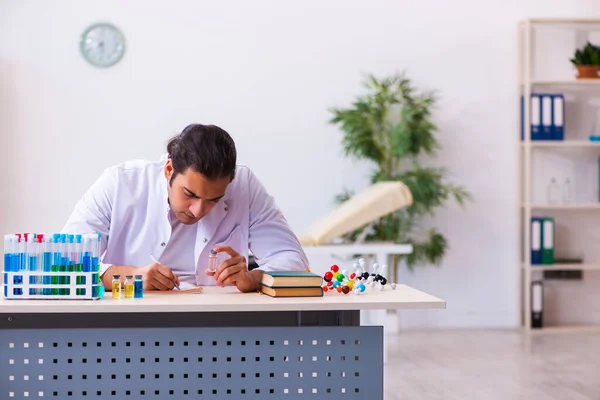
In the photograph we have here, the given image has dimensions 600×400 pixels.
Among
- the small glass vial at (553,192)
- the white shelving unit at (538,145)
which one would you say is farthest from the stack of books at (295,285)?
the small glass vial at (553,192)

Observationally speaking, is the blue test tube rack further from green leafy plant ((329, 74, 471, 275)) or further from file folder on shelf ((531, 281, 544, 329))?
file folder on shelf ((531, 281, 544, 329))

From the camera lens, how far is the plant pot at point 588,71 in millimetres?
5969

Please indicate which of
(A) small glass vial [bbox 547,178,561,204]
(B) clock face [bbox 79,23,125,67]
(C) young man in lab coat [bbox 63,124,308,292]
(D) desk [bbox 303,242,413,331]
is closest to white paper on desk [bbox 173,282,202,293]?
(C) young man in lab coat [bbox 63,124,308,292]

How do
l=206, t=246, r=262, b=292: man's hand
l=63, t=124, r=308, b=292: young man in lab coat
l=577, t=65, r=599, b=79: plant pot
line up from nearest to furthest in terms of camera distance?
l=206, t=246, r=262, b=292: man's hand
l=63, t=124, r=308, b=292: young man in lab coat
l=577, t=65, r=599, b=79: plant pot

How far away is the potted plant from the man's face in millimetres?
4130

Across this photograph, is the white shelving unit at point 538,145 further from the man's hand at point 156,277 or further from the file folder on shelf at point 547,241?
the man's hand at point 156,277

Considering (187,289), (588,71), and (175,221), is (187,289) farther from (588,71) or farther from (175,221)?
(588,71)

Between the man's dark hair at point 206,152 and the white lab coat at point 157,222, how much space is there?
30 cm

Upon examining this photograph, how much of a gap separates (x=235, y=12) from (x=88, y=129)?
1318mm

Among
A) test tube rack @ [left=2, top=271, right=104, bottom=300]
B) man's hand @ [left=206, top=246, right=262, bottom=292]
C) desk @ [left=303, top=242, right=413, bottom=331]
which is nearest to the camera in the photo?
test tube rack @ [left=2, top=271, right=104, bottom=300]

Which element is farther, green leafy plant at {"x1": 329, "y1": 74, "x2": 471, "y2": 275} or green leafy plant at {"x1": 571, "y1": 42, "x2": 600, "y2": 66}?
green leafy plant at {"x1": 571, "y1": 42, "x2": 600, "y2": 66}

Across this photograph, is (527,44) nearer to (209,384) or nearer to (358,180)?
(358,180)

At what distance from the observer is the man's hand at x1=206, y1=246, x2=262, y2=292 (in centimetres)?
245

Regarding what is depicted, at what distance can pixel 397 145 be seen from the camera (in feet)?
18.4
